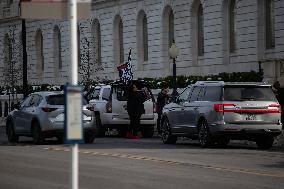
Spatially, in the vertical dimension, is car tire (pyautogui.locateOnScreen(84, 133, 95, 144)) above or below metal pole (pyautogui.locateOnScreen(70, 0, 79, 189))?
below

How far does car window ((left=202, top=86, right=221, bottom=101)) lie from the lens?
25.5 meters

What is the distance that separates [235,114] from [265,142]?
1.45 m

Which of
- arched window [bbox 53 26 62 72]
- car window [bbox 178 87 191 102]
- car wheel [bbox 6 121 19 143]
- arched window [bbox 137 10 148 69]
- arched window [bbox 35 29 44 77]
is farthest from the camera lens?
arched window [bbox 35 29 44 77]

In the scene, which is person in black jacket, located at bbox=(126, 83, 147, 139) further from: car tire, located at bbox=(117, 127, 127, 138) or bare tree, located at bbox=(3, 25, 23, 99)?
bare tree, located at bbox=(3, 25, 23, 99)

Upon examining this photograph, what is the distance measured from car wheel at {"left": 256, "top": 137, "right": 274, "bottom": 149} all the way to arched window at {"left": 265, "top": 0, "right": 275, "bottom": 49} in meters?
26.0

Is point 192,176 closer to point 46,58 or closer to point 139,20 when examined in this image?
point 139,20

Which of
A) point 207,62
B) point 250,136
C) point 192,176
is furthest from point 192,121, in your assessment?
point 207,62

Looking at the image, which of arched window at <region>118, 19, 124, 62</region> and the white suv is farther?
arched window at <region>118, 19, 124, 62</region>

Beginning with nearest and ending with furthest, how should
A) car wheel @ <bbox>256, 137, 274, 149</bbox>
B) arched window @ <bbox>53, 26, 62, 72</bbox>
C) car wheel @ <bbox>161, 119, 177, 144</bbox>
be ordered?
car wheel @ <bbox>256, 137, 274, 149</bbox>, car wheel @ <bbox>161, 119, 177, 144</bbox>, arched window @ <bbox>53, 26, 62, 72</bbox>

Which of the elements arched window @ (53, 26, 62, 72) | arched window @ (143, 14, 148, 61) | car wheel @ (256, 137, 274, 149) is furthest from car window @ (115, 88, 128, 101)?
arched window @ (53, 26, 62, 72)

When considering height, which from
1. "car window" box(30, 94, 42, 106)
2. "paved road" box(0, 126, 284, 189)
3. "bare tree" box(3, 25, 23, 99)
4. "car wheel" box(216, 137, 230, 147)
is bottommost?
"paved road" box(0, 126, 284, 189)

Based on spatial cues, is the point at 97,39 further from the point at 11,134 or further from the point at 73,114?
the point at 73,114

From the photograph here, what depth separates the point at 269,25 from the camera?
2046 inches

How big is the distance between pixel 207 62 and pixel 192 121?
30.6 metres
